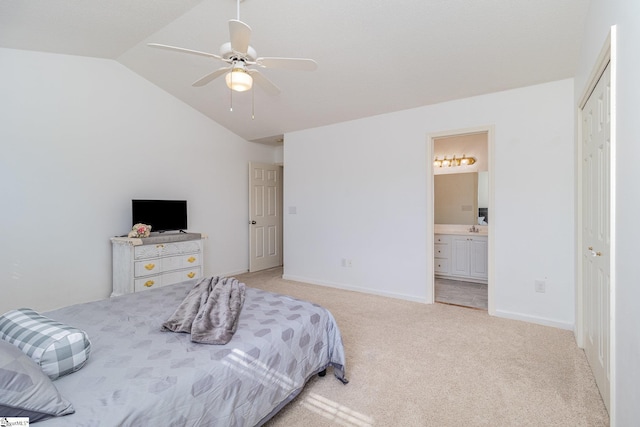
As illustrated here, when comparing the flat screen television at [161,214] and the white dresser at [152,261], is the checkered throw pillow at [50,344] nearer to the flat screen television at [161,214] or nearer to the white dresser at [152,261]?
the white dresser at [152,261]

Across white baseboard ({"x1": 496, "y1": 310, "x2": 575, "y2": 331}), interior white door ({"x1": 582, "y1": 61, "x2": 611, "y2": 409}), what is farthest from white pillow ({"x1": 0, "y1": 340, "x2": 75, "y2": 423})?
white baseboard ({"x1": 496, "y1": 310, "x2": 575, "y2": 331})

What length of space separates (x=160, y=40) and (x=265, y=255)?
382 cm

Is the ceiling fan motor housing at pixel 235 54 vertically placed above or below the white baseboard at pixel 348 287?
above

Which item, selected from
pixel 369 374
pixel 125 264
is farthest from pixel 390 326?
pixel 125 264

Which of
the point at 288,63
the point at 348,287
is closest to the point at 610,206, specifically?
the point at 288,63

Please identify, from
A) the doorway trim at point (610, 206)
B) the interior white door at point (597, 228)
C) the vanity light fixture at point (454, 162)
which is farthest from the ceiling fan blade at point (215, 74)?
the vanity light fixture at point (454, 162)

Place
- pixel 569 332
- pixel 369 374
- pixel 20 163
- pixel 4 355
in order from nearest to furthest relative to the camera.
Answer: pixel 4 355 < pixel 369 374 < pixel 569 332 < pixel 20 163

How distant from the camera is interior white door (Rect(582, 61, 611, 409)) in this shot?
72.5 inches

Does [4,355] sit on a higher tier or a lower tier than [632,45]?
lower

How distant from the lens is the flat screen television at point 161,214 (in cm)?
404

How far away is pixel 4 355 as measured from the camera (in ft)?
3.58

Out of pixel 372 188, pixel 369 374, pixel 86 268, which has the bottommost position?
pixel 369 374

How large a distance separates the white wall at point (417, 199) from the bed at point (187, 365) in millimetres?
2213

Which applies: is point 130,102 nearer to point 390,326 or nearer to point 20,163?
point 20,163
